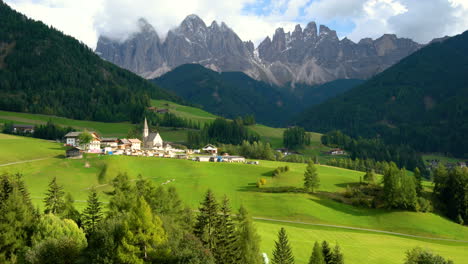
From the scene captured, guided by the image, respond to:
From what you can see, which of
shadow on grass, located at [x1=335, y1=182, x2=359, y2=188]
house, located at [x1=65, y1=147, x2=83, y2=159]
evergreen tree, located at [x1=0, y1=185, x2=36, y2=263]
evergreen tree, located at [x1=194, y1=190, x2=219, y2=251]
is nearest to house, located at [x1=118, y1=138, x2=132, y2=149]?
house, located at [x1=65, y1=147, x2=83, y2=159]

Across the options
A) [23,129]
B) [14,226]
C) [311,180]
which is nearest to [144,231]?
[14,226]

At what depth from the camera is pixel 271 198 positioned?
315 feet

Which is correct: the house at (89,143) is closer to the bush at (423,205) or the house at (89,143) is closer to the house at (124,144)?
the house at (124,144)

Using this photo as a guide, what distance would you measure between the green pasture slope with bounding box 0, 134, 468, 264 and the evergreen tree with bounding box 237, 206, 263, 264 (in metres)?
11.8

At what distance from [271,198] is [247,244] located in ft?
170

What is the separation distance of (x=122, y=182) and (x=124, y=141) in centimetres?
9131

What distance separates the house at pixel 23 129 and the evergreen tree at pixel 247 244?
532ft

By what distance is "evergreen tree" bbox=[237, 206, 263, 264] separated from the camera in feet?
145

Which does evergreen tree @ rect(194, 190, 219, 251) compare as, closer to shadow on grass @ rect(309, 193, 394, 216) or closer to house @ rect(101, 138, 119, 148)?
shadow on grass @ rect(309, 193, 394, 216)

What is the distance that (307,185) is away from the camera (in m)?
103

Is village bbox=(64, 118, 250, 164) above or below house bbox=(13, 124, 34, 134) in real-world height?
below

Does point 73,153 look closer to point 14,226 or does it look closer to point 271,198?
point 271,198

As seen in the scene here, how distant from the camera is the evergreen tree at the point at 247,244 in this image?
4425 centimetres

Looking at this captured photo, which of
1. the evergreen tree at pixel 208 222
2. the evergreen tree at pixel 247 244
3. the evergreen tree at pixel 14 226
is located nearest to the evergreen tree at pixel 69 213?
the evergreen tree at pixel 14 226
